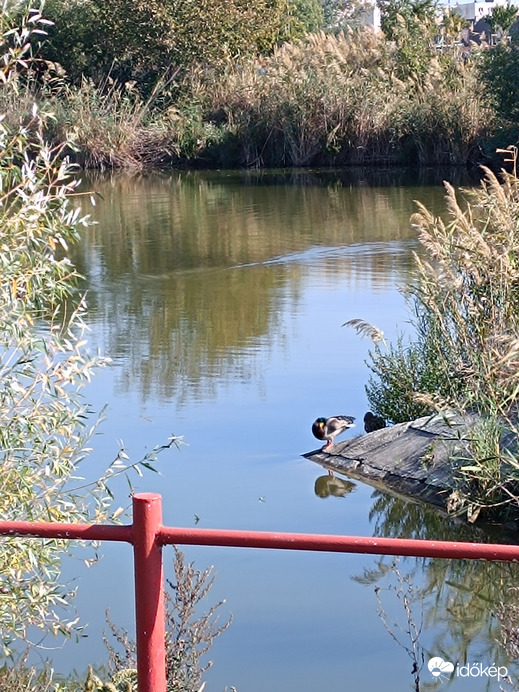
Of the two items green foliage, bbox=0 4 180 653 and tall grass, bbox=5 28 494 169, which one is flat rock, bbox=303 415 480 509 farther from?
tall grass, bbox=5 28 494 169

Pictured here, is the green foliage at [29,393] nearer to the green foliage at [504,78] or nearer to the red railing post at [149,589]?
the red railing post at [149,589]

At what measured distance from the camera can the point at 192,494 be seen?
6.96 meters

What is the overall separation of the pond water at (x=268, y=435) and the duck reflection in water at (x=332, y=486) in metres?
0.01

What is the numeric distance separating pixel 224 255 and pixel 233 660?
10543 mm

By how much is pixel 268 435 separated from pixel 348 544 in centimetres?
550

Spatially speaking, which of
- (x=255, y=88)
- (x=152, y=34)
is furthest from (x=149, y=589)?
(x=152, y=34)

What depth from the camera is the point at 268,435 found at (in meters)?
8.00

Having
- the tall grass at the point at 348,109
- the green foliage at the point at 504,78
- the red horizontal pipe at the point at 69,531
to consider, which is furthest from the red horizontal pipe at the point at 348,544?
the tall grass at the point at 348,109

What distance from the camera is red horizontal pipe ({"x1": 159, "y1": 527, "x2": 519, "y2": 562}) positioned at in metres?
2.44

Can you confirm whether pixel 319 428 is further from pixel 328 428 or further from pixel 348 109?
pixel 348 109

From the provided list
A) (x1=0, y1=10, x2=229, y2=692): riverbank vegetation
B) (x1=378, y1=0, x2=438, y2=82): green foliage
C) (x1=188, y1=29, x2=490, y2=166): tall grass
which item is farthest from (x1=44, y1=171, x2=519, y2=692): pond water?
(x1=378, y1=0, x2=438, y2=82): green foliage

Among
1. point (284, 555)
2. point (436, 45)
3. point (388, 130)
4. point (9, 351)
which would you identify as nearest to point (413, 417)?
point (284, 555)

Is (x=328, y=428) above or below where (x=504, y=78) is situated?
below

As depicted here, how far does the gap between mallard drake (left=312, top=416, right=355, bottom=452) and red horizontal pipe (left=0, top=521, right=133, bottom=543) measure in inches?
191
